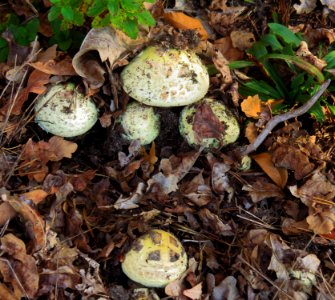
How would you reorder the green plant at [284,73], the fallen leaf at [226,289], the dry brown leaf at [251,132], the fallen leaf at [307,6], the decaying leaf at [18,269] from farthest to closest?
1. the fallen leaf at [307,6]
2. the green plant at [284,73]
3. the dry brown leaf at [251,132]
4. the fallen leaf at [226,289]
5. the decaying leaf at [18,269]

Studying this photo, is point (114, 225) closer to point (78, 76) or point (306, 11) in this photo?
point (78, 76)

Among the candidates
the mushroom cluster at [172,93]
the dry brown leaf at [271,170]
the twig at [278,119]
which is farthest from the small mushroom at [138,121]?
the dry brown leaf at [271,170]

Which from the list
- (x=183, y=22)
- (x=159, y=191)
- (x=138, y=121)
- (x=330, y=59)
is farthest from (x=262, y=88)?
(x=159, y=191)

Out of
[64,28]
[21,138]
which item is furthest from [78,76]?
[21,138]

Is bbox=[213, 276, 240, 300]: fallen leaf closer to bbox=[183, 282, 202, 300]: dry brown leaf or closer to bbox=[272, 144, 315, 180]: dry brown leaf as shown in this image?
bbox=[183, 282, 202, 300]: dry brown leaf

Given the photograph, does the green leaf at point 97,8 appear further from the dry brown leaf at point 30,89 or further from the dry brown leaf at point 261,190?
the dry brown leaf at point 261,190

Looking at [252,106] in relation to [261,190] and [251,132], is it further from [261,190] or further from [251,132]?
[261,190]

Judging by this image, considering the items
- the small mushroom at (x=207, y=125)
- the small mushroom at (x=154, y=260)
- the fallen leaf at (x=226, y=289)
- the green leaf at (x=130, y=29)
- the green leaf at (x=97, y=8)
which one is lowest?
the fallen leaf at (x=226, y=289)
